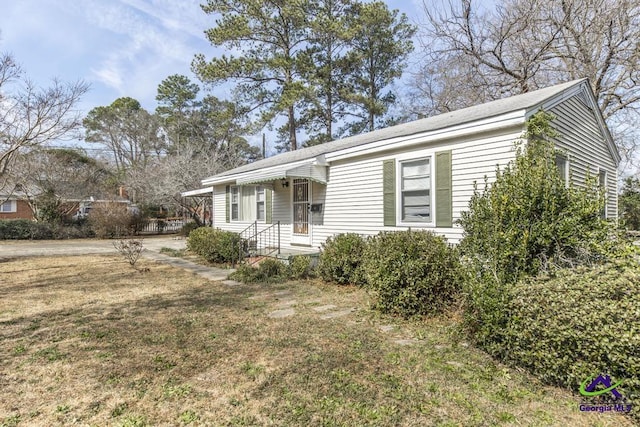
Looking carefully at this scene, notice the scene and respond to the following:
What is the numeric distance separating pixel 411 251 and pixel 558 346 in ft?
7.87

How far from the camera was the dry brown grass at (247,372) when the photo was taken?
2609 mm

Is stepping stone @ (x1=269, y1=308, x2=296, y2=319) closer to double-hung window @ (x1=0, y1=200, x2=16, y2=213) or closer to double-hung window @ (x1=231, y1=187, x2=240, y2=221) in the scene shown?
double-hung window @ (x1=231, y1=187, x2=240, y2=221)

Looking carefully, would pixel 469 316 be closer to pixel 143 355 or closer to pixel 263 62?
pixel 143 355

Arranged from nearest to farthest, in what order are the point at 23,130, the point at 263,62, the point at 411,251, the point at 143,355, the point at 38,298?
the point at 143,355 < the point at 411,251 < the point at 38,298 < the point at 23,130 < the point at 263,62

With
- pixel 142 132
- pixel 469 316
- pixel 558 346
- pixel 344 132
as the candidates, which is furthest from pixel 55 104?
pixel 142 132

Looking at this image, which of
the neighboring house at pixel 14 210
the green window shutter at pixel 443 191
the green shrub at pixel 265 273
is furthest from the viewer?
the neighboring house at pixel 14 210

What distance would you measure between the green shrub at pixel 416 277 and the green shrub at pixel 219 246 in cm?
585

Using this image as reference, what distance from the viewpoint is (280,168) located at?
10.5 m

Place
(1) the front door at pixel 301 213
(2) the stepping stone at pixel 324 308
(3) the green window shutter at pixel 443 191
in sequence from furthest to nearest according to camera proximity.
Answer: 1. (1) the front door at pixel 301 213
2. (3) the green window shutter at pixel 443 191
3. (2) the stepping stone at pixel 324 308

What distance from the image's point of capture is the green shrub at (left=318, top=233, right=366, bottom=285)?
699 centimetres

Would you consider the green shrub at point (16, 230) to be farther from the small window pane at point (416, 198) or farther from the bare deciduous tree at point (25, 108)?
the small window pane at point (416, 198)
